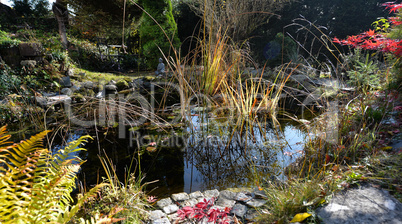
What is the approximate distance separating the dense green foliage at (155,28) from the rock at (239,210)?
7242mm

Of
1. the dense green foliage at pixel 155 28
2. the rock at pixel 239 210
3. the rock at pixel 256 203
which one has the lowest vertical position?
the rock at pixel 239 210

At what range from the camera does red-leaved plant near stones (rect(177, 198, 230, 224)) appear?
1.52 m

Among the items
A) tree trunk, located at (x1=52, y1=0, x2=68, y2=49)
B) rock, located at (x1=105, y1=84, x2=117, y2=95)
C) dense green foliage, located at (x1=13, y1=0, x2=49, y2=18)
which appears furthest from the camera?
dense green foliage, located at (x1=13, y1=0, x2=49, y2=18)

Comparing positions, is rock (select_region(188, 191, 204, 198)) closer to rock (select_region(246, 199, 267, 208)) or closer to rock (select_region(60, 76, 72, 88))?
rock (select_region(246, 199, 267, 208))

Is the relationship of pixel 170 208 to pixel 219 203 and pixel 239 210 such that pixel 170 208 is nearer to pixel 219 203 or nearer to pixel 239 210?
pixel 219 203

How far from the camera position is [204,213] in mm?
1602

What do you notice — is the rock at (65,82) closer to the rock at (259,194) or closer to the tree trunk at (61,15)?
the tree trunk at (61,15)

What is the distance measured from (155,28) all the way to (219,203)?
765 centimetres

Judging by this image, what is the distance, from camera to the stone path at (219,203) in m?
1.59

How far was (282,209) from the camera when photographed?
4.52 feet

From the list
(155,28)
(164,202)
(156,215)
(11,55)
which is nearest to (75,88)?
(11,55)

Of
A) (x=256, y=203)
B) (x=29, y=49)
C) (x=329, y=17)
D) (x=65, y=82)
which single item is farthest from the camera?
(x=329, y=17)

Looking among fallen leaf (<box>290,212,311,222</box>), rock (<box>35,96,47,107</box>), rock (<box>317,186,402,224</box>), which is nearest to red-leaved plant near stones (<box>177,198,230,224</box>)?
fallen leaf (<box>290,212,311,222</box>)

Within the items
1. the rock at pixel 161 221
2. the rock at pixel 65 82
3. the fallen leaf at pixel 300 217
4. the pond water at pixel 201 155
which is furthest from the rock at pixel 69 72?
the fallen leaf at pixel 300 217
